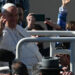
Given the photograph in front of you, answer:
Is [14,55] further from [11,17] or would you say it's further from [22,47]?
[11,17]

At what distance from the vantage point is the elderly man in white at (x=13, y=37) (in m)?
4.11

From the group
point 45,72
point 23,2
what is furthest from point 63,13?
point 45,72

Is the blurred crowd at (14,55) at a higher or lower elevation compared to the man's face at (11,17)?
lower

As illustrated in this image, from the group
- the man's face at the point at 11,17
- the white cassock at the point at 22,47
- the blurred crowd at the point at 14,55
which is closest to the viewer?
the blurred crowd at the point at 14,55

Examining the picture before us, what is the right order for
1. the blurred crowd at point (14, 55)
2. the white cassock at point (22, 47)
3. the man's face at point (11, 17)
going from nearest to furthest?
the blurred crowd at point (14, 55)
the white cassock at point (22, 47)
the man's face at point (11, 17)

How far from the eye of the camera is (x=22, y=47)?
403 cm

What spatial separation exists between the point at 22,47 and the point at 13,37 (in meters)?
0.26

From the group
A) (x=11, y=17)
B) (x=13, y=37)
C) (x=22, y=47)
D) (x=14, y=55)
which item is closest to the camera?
(x=14, y=55)

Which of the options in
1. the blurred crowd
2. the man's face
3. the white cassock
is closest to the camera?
the blurred crowd

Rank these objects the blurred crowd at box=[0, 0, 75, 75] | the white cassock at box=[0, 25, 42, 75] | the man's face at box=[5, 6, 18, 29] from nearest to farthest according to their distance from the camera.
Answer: the blurred crowd at box=[0, 0, 75, 75], the white cassock at box=[0, 25, 42, 75], the man's face at box=[5, 6, 18, 29]

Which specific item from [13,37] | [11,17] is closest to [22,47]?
[13,37]

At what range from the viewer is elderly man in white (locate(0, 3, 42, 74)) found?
4105 mm

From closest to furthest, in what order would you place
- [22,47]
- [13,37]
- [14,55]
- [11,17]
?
[14,55] → [22,47] → [13,37] → [11,17]

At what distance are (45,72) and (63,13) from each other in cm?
347
